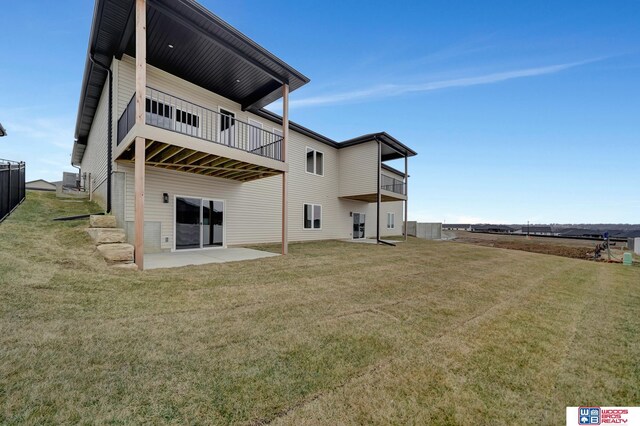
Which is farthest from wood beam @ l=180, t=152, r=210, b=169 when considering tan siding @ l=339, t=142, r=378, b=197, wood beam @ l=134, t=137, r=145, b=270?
tan siding @ l=339, t=142, r=378, b=197

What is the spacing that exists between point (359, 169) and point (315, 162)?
278 cm

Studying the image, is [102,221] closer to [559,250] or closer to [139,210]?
[139,210]

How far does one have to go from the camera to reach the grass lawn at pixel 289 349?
1.91m

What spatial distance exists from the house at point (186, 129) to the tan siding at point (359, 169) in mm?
3197

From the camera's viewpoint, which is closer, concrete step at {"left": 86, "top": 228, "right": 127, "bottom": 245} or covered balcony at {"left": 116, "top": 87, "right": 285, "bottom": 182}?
concrete step at {"left": 86, "top": 228, "right": 127, "bottom": 245}

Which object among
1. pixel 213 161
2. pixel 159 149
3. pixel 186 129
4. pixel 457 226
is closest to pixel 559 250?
pixel 213 161

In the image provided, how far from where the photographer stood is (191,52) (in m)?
7.89

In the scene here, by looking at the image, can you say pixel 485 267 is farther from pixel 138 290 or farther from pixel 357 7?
pixel 357 7

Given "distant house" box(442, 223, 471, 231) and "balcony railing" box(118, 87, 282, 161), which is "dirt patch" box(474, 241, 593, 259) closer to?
"balcony railing" box(118, 87, 282, 161)

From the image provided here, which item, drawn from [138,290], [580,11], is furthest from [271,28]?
[138,290]

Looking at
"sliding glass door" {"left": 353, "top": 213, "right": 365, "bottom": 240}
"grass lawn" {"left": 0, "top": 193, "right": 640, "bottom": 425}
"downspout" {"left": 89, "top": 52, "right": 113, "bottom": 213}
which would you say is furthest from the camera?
"sliding glass door" {"left": 353, "top": 213, "right": 365, "bottom": 240}

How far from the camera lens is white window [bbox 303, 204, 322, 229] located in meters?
14.7

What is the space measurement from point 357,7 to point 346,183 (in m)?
8.87
